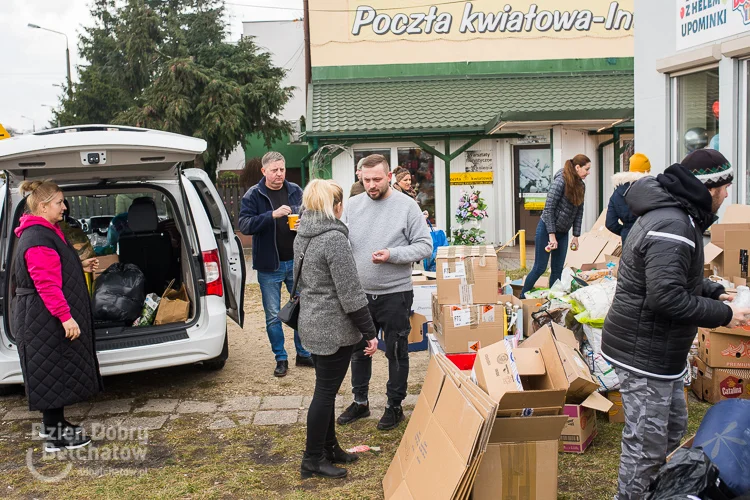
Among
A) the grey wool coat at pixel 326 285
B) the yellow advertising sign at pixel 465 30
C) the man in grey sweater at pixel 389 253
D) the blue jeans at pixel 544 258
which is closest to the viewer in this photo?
the grey wool coat at pixel 326 285

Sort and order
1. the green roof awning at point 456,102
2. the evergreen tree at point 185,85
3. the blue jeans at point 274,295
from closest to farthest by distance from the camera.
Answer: the blue jeans at point 274,295 < the green roof awning at point 456,102 < the evergreen tree at point 185,85

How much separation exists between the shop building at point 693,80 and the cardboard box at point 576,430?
3288 millimetres

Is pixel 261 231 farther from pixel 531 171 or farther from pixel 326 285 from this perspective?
pixel 531 171

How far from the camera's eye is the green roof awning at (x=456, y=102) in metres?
14.1

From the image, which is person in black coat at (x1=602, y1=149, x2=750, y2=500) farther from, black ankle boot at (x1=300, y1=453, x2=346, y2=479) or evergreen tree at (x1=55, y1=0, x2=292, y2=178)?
evergreen tree at (x1=55, y1=0, x2=292, y2=178)

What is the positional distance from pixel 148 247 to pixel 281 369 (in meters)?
1.62

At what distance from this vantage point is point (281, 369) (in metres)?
6.17

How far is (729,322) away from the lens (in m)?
2.99

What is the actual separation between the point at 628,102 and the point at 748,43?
9.29 metres

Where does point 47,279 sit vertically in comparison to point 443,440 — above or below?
above

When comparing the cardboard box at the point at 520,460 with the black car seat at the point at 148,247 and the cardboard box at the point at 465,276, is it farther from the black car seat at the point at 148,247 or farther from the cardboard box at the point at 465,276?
the black car seat at the point at 148,247

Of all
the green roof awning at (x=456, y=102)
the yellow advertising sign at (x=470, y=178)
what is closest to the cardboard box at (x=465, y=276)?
the green roof awning at (x=456, y=102)

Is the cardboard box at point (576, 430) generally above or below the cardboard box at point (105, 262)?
below

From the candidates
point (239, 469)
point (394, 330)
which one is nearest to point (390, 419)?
point (394, 330)
